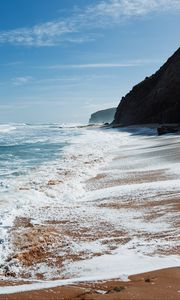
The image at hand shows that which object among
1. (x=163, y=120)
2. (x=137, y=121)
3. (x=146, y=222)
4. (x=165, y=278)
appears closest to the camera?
A: (x=165, y=278)

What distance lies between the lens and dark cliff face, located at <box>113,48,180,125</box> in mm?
60719

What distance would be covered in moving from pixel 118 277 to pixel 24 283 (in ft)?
4.44

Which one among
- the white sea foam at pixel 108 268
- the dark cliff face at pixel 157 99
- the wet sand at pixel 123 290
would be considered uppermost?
the dark cliff face at pixel 157 99

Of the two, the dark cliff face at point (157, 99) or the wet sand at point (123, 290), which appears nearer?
the wet sand at point (123, 290)

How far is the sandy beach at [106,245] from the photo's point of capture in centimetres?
500

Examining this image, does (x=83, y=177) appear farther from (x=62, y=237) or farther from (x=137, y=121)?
(x=137, y=121)

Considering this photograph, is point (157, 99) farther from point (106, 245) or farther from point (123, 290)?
point (123, 290)

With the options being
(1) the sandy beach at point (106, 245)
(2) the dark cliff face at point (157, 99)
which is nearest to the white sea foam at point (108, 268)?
(1) the sandy beach at point (106, 245)

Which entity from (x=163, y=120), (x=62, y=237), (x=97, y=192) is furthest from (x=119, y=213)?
(x=163, y=120)

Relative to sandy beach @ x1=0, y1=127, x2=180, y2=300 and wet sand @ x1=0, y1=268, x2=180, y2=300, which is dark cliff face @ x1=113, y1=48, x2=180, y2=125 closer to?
sandy beach @ x1=0, y1=127, x2=180, y2=300

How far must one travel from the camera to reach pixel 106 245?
287 inches

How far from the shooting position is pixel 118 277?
5504 mm

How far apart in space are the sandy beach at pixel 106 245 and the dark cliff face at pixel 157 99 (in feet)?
156

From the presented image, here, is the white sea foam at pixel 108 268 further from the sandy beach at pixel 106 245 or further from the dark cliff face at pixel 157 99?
the dark cliff face at pixel 157 99
